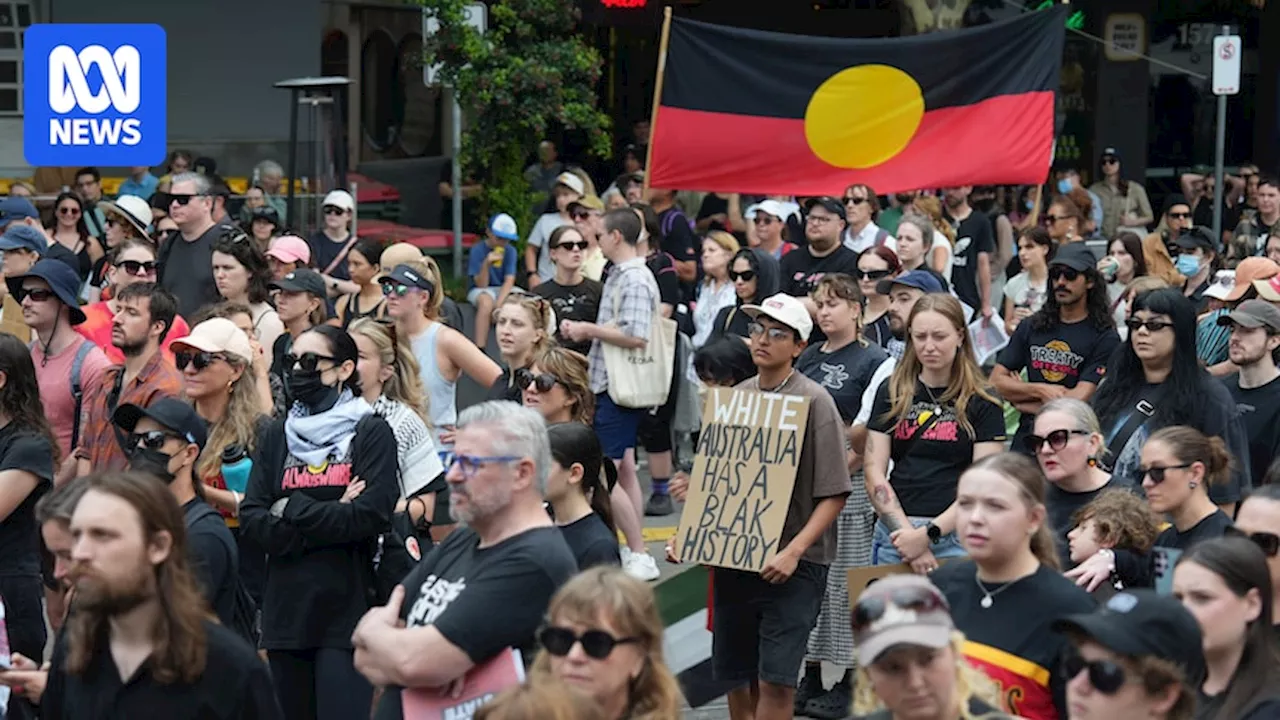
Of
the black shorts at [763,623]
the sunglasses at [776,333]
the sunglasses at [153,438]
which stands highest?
the sunglasses at [776,333]

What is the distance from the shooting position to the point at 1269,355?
8.42m

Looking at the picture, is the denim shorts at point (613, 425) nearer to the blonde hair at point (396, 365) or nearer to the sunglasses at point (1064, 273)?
the sunglasses at point (1064, 273)

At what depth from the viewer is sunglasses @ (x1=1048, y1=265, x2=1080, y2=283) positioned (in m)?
9.05

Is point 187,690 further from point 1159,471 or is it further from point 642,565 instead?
point 642,565

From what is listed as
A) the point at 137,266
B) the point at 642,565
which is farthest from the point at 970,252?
the point at 137,266

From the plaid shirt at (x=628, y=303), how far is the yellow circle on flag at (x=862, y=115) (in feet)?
7.23

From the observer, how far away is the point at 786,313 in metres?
7.44

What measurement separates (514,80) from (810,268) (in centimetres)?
722

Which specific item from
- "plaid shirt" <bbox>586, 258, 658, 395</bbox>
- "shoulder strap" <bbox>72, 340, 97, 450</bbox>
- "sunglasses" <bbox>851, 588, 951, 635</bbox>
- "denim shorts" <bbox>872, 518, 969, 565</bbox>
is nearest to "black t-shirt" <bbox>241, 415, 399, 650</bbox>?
"shoulder strap" <bbox>72, 340, 97, 450</bbox>

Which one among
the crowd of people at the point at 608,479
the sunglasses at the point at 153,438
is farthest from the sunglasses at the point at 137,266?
the sunglasses at the point at 153,438

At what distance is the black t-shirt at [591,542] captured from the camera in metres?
6.04

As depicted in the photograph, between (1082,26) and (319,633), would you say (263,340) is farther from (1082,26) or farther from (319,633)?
(1082,26)

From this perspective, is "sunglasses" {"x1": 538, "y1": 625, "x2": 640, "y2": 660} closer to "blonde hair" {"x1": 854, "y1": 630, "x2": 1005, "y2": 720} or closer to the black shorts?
"blonde hair" {"x1": 854, "y1": 630, "x2": 1005, "y2": 720}

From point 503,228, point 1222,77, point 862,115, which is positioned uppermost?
point 1222,77
